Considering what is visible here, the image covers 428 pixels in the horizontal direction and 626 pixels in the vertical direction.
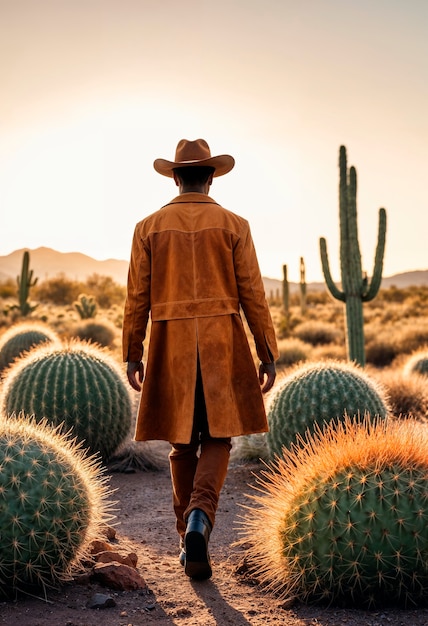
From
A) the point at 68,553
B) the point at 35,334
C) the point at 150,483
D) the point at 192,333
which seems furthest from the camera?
the point at 35,334

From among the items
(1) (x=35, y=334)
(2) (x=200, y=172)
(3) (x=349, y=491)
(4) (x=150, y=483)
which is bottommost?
(4) (x=150, y=483)

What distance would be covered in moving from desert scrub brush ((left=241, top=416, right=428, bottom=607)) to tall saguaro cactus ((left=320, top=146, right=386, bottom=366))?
918 cm

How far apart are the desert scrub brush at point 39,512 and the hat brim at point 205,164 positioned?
177 centimetres

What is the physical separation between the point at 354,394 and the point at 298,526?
2.92m

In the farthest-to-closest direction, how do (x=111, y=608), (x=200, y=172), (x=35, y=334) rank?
1. (x=35, y=334)
2. (x=200, y=172)
3. (x=111, y=608)

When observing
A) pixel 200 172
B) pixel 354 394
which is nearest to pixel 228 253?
pixel 200 172

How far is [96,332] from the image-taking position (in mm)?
22891

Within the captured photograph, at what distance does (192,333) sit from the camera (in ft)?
14.4

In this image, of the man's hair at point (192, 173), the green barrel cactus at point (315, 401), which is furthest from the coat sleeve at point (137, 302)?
the green barrel cactus at point (315, 401)

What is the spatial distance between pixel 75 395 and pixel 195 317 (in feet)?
10.1

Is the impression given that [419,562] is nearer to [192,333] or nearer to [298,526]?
[298,526]

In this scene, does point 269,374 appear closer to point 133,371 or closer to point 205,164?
point 133,371

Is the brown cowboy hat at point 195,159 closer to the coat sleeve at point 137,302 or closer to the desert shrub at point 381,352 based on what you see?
the coat sleeve at point 137,302

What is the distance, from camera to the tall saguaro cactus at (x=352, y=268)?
43.5 ft
